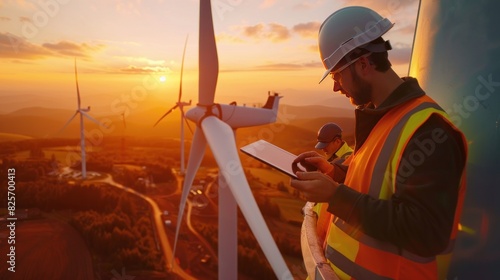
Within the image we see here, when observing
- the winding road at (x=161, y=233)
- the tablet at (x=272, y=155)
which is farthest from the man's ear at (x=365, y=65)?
the winding road at (x=161, y=233)

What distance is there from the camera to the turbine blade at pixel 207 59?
12720mm

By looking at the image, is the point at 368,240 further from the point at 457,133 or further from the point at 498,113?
the point at 498,113

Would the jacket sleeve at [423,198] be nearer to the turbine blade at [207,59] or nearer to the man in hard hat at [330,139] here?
the man in hard hat at [330,139]

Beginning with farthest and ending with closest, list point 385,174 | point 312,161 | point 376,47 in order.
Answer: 1. point 312,161
2. point 376,47
3. point 385,174

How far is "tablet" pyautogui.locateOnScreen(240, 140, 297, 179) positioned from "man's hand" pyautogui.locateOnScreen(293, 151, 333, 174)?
0.36ft

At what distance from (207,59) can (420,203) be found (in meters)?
12.7

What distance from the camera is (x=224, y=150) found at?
11703 millimetres

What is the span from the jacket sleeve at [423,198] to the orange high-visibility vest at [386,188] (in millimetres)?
69

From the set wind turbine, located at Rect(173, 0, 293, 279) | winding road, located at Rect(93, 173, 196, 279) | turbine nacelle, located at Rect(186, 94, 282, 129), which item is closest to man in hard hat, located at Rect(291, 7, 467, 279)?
wind turbine, located at Rect(173, 0, 293, 279)

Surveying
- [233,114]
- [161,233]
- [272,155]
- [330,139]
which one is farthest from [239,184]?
[161,233]

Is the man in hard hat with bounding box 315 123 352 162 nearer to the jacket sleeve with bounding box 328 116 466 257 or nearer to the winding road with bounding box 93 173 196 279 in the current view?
the jacket sleeve with bounding box 328 116 466 257

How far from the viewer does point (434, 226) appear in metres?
1.53

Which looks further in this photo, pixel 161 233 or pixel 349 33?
pixel 161 233

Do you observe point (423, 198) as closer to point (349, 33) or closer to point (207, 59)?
point (349, 33)
